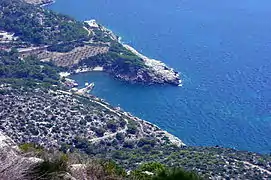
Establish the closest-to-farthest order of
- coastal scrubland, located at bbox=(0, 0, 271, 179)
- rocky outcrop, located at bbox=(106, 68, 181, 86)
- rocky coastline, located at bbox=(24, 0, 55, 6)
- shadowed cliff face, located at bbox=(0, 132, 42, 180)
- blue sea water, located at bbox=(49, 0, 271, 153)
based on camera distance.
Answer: shadowed cliff face, located at bbox=(0, 132, 42, 180)
coastal scrubland, located at bbox=(0, 0, 271, 179)
blue sea water, located at bbox=(49, 0, 271, 153)
rocky outcrop, located at bbox=(106, 68, 181, 86)
rocky coastline, located at bbox=(24, 0, 55, 6)

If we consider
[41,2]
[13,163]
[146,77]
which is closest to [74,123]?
[146,77]

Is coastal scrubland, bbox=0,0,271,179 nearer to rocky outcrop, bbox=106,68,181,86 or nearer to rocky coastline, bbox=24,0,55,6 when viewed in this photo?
rocky outcrop, bbox=106,68,181,86

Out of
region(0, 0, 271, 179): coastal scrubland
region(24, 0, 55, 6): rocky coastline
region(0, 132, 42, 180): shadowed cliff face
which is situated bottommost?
region(0, 132, 42, 180): shadowed cliff face

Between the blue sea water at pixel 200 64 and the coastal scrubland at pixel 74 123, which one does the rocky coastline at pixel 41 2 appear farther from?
the coastal scrubland at pixel 74 123

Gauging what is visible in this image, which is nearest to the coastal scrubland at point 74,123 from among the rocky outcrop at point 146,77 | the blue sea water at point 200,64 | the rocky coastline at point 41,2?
the rocky outcrop at point 146,77

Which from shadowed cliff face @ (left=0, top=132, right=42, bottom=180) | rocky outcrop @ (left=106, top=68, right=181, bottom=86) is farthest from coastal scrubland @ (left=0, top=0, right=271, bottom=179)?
rocky outcrop @ (left=106, top=68, right=181, bottom=86)

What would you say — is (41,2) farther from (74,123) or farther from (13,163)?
(13,163)

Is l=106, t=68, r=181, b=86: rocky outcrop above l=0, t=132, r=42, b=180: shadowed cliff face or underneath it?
above
